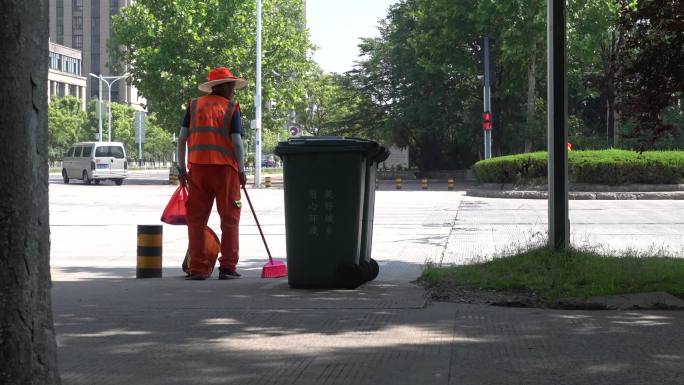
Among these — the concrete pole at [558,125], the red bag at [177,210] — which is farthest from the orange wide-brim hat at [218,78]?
the concrete pole at [558,125]

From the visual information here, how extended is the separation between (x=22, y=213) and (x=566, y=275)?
569 cm

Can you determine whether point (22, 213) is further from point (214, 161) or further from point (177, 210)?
point (177, 210)

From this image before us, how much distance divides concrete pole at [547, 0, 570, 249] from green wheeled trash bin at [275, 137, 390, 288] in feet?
6.16

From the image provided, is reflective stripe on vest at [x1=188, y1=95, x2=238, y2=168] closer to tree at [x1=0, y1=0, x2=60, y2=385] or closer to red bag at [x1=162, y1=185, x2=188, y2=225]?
red bag at [x1=162, y1=185, x2=188, y2=225]

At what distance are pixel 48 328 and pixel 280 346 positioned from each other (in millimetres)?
2417

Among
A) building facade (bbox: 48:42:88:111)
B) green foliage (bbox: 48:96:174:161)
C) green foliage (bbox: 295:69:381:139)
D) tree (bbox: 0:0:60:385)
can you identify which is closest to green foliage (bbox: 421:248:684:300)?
tree (bbox: 0:0:60:385)

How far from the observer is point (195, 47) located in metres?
48.8

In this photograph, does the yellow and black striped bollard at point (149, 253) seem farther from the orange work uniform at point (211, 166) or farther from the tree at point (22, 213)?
the tree at point (22, 213)

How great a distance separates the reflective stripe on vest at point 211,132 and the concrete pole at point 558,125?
2.97 m

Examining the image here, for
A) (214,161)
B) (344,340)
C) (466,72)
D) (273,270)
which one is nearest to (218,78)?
(214,161)

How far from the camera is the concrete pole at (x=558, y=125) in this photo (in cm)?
855

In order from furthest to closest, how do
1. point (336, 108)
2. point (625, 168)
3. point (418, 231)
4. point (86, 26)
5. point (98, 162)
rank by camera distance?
point (86, 26) < point (336, 108) < point (98, 162) < point (625, 168) < point (418, 231)

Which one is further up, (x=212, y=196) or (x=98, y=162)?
(x=98, y=162)

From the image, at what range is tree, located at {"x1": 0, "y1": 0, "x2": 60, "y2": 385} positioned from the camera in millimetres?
3080
